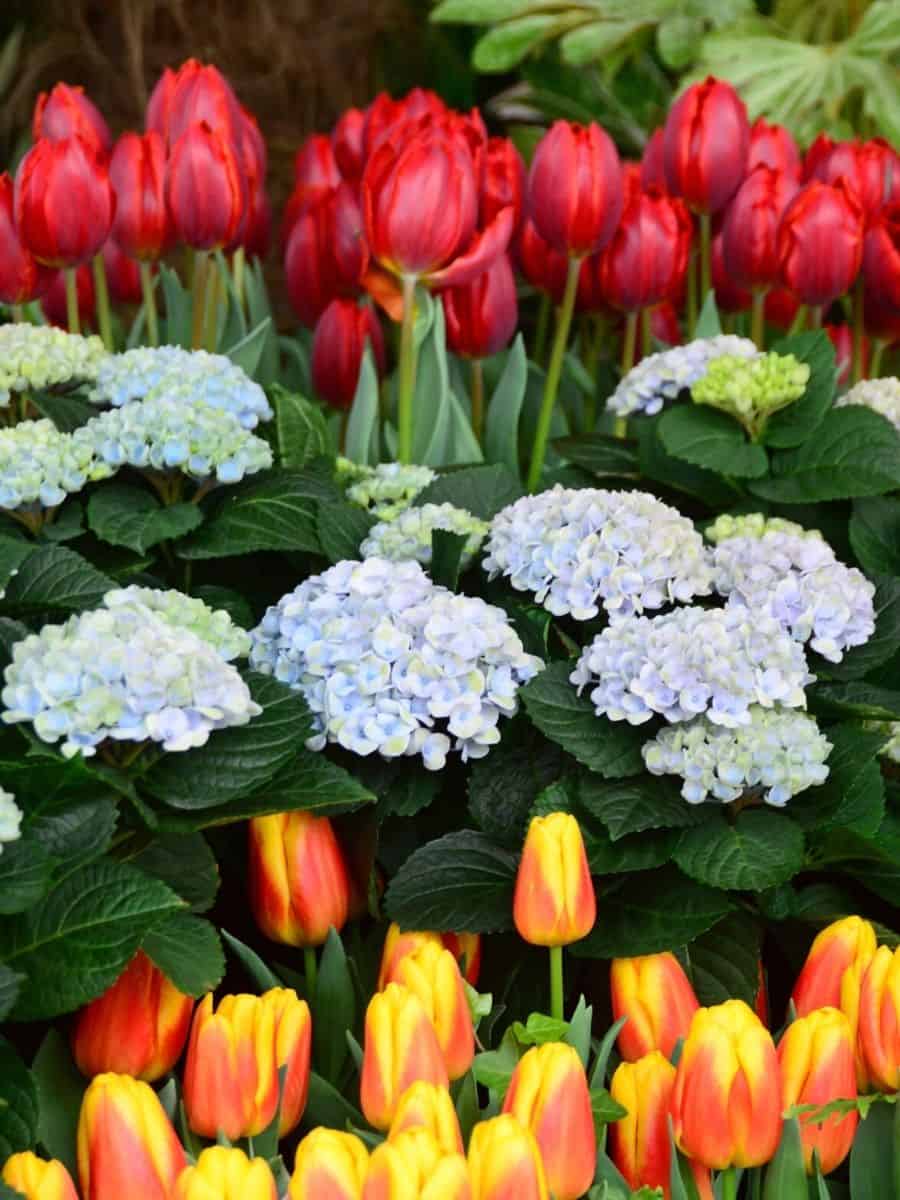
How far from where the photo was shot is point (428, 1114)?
68 centimetres

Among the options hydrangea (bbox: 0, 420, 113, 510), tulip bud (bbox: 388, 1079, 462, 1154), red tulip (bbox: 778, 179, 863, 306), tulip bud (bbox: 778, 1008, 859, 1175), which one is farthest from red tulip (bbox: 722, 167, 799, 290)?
tulip bud (bbox: 388, 1079, 462, 1154)

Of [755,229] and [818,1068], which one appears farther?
[755,229]

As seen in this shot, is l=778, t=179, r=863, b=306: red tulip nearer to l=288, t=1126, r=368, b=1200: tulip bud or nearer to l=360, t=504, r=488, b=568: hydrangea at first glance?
l=360, t=504, r=488, b=568: hydrangea

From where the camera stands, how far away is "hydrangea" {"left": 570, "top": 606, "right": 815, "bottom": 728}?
95cm

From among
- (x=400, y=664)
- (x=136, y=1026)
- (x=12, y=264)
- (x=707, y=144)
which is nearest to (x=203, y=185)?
(x=12, y=264)

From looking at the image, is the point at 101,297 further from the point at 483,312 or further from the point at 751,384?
the point at 751,384

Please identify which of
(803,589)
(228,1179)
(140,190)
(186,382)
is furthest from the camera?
(140,190)

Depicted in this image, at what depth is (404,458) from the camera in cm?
143

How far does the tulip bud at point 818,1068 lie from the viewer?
→ 76cm

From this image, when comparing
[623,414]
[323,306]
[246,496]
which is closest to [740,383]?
[623,414]

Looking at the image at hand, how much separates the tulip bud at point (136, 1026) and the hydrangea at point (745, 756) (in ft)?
1.04

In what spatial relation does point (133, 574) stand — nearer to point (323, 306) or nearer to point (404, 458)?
point (404, 458)

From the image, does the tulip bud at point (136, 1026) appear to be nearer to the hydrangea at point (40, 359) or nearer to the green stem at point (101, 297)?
the hydrangea at point (40, 359)

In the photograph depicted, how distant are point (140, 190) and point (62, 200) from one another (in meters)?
0.12
